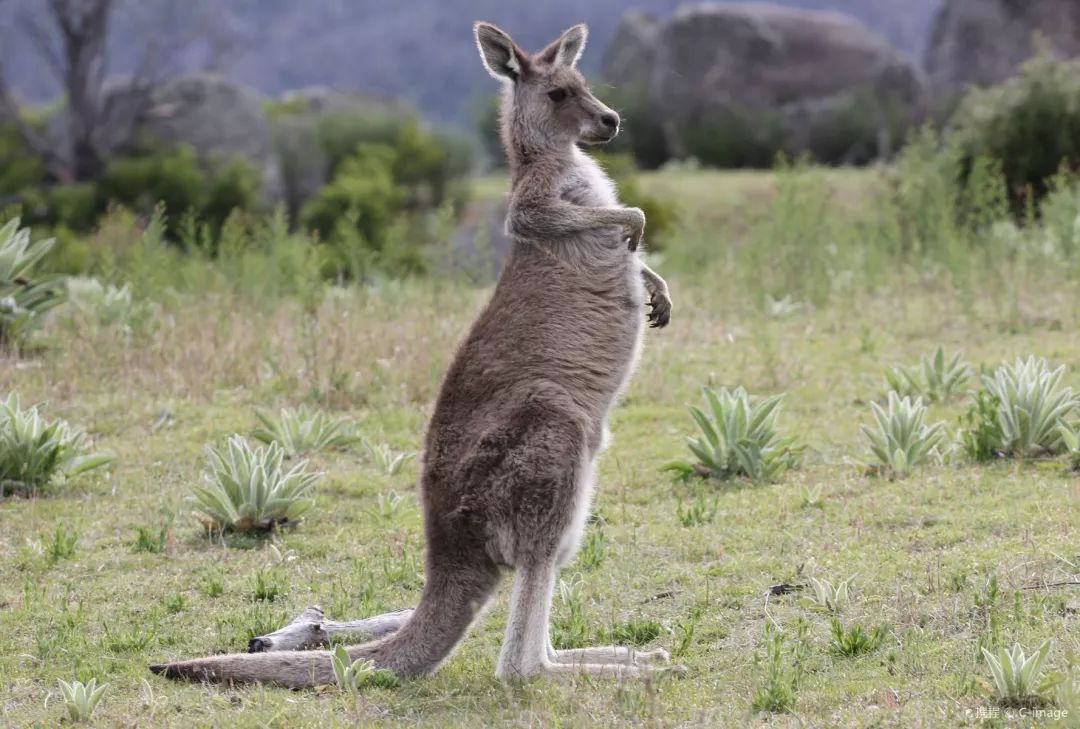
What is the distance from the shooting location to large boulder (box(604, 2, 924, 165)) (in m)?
38.7

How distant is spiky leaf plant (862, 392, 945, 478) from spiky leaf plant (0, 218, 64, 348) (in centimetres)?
619

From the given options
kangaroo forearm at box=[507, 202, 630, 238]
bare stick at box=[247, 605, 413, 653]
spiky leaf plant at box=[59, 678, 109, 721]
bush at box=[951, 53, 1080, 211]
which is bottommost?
spiky leaf plant at box=[59, 678, 109, 721]

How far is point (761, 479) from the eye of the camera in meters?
7.47

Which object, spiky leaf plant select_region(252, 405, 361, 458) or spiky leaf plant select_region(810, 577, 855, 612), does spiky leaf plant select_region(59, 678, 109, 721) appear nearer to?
spiky leaf plant select_region(810, 577, 855, 612)

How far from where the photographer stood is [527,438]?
4785 millimetres

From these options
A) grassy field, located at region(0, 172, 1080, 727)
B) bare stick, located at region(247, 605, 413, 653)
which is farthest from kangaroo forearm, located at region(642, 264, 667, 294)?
bare stick, located at region(247, 605, 413, 653)

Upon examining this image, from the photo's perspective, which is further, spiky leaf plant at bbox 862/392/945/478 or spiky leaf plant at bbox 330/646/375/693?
spiky leaf plant at bbox 862/392/945/478

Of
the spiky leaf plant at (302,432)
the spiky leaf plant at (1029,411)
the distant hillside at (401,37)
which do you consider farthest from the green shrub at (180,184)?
the distant hillside at (401,37)

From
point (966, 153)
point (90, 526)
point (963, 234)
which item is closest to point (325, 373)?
point (90, 526)

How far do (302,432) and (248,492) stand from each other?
1560 millimetres

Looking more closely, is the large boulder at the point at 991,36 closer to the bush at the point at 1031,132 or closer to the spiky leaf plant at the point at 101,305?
the bush at the point at 1031,132

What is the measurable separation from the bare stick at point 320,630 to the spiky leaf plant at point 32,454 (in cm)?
292

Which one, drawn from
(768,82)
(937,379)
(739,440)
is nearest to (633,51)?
(768,82)

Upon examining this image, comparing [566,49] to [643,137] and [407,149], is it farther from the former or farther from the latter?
[643,137]
